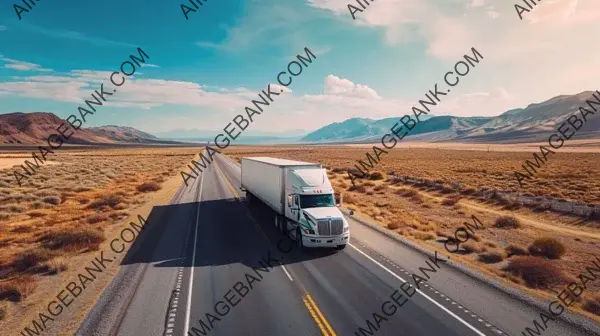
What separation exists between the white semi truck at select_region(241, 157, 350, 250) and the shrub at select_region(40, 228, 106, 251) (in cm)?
1008

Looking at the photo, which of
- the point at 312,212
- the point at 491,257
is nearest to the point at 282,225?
the point at 312,212

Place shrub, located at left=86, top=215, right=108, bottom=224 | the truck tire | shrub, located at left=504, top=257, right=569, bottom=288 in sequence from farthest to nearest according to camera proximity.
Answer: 1. shrub, located at left=86, top=215, right=108, bottom=224
2. the truck tire
3. shrub, located at left=504, top=257, right=569, bottom=288

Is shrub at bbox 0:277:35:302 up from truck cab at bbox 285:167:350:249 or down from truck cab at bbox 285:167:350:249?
down

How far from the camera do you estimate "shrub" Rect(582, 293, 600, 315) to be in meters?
12.6

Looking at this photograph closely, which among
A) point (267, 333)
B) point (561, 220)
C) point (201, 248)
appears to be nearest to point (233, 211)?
point (201, 248)

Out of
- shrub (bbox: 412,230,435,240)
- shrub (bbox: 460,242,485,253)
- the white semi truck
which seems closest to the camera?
the white semi truck

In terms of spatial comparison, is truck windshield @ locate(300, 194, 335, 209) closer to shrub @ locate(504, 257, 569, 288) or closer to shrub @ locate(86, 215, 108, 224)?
shrub @ locate(504, 257, 569, 288)

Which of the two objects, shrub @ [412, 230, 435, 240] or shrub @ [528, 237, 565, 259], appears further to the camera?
shrub @ [412, 230, 435, 240]

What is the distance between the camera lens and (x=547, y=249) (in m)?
18.9

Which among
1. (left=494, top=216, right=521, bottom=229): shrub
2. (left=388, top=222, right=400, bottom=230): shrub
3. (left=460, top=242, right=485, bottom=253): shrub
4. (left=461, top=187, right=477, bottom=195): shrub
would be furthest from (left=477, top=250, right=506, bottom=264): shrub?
(left=461, top=187, right=477, bottom=195): shrub

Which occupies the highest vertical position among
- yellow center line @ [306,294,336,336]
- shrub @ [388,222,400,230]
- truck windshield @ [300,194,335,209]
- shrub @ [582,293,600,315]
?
truck windshield @ [300,194,335,209]

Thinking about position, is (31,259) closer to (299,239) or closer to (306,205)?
(299,239)

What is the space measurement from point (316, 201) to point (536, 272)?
10.5 m

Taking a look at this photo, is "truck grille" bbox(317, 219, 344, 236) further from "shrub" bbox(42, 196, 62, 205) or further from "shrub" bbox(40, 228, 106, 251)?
"shrub" bbox(42, 196, 62, 205)
